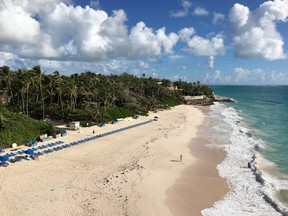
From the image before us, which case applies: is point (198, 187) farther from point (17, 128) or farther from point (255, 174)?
point (17, 128)

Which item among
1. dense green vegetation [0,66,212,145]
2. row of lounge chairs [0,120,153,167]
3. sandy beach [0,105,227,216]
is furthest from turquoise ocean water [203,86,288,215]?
dense green vegetation [0,66,212,145]

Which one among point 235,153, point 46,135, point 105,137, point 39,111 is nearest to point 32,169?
point 46,135

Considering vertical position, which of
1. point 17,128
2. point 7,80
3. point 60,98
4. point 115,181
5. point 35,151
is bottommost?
point 115,181

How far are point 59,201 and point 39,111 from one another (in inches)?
1389

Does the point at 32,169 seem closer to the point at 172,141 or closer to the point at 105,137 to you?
the point at 105,137

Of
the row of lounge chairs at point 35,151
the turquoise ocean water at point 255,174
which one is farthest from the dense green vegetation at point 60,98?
the turquoise ocean water at point 255,174

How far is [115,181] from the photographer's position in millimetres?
23828

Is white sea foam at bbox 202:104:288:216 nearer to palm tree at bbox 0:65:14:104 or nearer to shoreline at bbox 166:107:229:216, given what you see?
shoreline at bbox 166:107:229:216

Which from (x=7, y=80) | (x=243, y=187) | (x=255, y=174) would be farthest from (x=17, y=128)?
(x=255, y=174)

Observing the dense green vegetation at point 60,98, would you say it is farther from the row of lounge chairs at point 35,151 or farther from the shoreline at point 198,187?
the shoreline at point 198,187

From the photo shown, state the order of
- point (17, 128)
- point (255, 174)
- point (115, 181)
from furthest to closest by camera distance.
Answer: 1. point (17, 128)
2. point (255, 174)
3. point (115, 181)

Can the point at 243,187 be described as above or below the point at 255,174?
below

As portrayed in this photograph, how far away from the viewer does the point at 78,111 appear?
49.1 metres

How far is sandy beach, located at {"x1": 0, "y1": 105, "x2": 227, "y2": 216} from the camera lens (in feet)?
63.4
